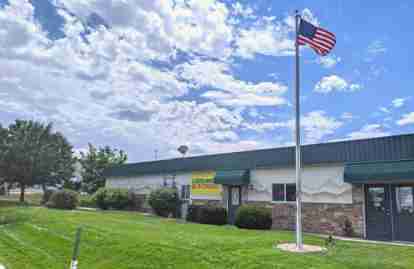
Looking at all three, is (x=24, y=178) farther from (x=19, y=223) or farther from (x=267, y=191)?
(x=267, y=191)

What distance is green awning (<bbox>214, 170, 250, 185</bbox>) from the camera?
61.8ft

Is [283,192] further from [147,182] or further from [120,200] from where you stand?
[120,200]

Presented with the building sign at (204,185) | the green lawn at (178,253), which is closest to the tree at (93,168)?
the building sign at (204,185)

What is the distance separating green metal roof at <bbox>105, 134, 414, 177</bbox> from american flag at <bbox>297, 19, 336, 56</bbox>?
5238 millimetres

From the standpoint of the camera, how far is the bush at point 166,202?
2291 centimetres

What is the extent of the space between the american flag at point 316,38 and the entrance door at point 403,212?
6.43m

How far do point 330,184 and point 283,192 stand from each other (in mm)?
2450

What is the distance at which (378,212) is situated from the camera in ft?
46.9

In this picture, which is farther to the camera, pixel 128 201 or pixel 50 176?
pixel 50 176

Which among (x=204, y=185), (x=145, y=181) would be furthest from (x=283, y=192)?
(x=145, y=181)

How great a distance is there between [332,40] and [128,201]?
801 inches

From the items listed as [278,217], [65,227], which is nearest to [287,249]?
[278,217]

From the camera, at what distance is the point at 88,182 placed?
41.4 meters

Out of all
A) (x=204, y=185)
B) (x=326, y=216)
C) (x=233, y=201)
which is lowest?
(x=326, y=216)
